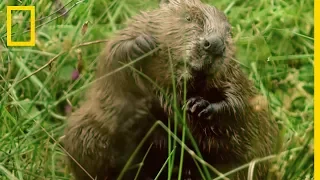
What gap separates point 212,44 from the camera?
2814mm

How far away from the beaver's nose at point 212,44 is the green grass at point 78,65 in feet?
0.65

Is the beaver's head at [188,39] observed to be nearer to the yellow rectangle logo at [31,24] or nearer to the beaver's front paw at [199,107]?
the beaver's front paw at [199,107]

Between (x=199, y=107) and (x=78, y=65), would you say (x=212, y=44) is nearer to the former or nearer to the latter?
(x=199, y=107)

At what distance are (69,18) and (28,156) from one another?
386 millimetres

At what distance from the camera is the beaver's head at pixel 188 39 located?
284 cm

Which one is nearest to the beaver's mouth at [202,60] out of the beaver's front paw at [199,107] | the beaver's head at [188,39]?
the beaver's head at [188,39]

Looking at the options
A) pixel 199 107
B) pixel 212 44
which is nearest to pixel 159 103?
pixel 199 107

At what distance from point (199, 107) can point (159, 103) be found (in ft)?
0.35

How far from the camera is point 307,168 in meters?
2.93

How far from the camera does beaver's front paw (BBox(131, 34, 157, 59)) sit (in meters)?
2.92

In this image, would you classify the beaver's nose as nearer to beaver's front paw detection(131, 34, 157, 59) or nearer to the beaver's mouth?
the beaver's mouth

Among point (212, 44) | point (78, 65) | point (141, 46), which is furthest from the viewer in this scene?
point (78, 65)

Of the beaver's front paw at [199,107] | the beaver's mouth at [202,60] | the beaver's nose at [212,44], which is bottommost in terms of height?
the beaver's front paw at [199,107]

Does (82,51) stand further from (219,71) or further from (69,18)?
(219,71)
